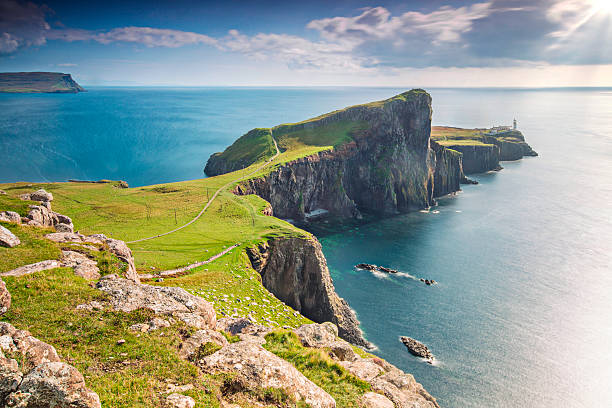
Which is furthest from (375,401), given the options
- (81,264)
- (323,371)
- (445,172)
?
(445,172)

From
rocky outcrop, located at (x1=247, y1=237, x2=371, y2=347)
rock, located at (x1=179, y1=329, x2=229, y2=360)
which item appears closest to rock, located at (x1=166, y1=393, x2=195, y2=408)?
rock, located at (x1=179, y1=329, x2=229, y2=360)

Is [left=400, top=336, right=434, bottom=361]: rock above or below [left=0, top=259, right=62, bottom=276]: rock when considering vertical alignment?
below

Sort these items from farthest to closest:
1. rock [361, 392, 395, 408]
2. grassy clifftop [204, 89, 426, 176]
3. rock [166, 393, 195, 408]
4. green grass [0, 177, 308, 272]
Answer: grassy clifftop [204, 89, 426, 176] < green grass [0, 177, 308, 272] < rock [361, 392, 395, 408] < rock [166, 393, 195, 408]

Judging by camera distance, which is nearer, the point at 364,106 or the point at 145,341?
the point at 145,341

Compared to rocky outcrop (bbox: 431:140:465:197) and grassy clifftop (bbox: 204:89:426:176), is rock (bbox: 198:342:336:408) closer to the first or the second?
grassy clifftop (bbox: 204:89:426:176)

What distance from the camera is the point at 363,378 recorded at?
21.6 metres

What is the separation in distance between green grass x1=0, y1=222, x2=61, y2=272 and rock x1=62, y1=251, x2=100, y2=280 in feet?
2.52

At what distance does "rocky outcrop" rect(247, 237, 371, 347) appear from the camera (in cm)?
5920

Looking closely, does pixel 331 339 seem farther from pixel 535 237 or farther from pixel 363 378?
pixel 535 237

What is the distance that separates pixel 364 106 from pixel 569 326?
123m

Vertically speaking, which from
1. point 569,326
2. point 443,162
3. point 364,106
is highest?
point 364,106

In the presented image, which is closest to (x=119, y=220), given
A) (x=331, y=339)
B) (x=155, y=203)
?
(x=155, y=203)

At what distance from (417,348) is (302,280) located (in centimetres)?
2342

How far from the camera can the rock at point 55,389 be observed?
10.5m
